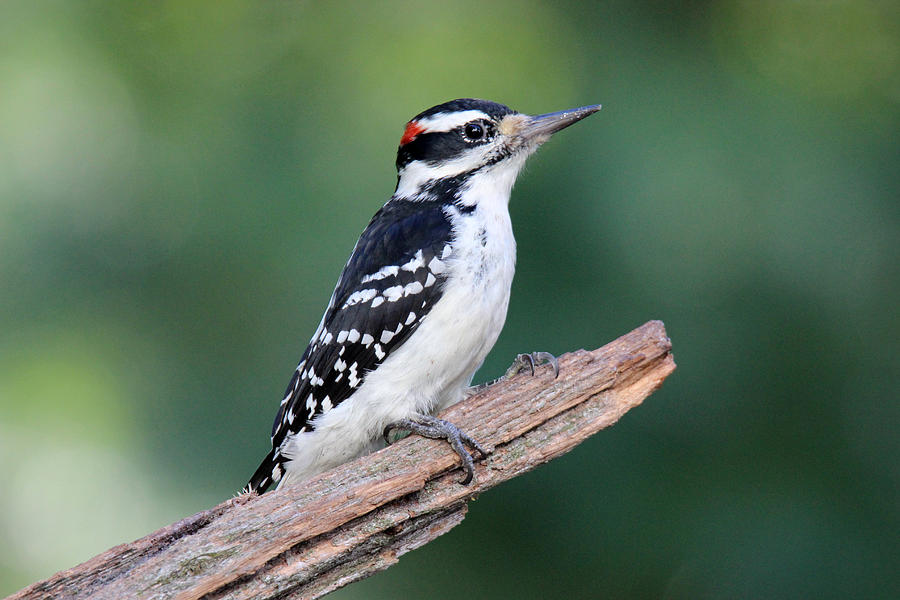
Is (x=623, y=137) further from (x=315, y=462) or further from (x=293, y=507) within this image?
(x=293, y=507)

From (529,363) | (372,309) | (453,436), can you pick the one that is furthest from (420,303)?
(453,436)

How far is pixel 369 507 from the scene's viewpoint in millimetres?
2850

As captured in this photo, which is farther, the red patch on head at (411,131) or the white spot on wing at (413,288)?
the red patch on head at (411,131)

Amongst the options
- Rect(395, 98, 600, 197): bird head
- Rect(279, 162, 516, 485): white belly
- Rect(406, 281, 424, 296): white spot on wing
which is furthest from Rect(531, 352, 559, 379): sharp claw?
Rect(395, 98, 600, 197): bird head

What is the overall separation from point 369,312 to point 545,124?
1088mm

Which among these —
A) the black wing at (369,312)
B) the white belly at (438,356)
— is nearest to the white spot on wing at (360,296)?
the black wing at (369,312)

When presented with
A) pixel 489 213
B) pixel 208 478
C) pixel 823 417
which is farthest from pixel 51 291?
pixel 823 417

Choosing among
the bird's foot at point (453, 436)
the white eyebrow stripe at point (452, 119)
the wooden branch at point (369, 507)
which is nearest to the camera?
the wooden branch at point (369, 507)

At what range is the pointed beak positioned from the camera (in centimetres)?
387

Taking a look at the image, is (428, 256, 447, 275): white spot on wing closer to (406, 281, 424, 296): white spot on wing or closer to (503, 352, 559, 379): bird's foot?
(406, 281, 424, 296): white spot on wing

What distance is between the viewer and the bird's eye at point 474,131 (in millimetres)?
3863

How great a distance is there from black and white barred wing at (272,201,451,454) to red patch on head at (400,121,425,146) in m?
0.35

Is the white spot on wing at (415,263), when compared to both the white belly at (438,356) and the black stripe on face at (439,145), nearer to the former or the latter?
the white belly at (438,356)

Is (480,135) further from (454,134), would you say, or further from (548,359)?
(548,359)
